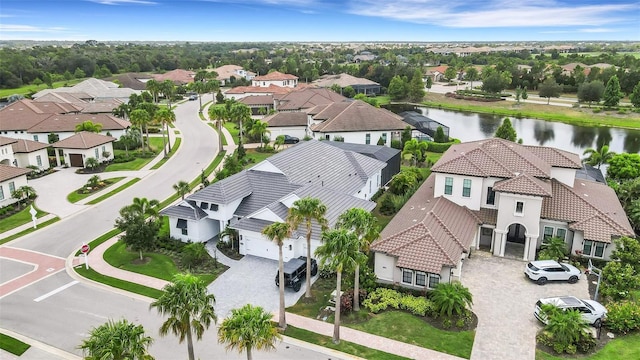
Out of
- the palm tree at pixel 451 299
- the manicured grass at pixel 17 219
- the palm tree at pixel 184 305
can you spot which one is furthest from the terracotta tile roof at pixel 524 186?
the manicured grass at pixel 17 219

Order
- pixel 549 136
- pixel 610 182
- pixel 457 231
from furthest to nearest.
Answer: pixel 549 136
pixel 610 182
pixel 457 231

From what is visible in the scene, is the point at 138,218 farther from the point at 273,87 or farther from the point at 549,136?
the point at 273,87

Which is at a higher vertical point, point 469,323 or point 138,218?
point 138,218

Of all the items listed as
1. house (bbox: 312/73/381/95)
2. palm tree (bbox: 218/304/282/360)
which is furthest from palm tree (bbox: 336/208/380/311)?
house (bbox: 312/73/381/95)

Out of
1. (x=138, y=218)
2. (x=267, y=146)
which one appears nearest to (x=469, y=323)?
(x=138, y=218)

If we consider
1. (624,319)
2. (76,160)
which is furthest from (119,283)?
(76,160)

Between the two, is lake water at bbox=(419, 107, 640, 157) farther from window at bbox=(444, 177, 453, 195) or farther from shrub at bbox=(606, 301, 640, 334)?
shrub at bbox=(606, 301, 640, 334)
